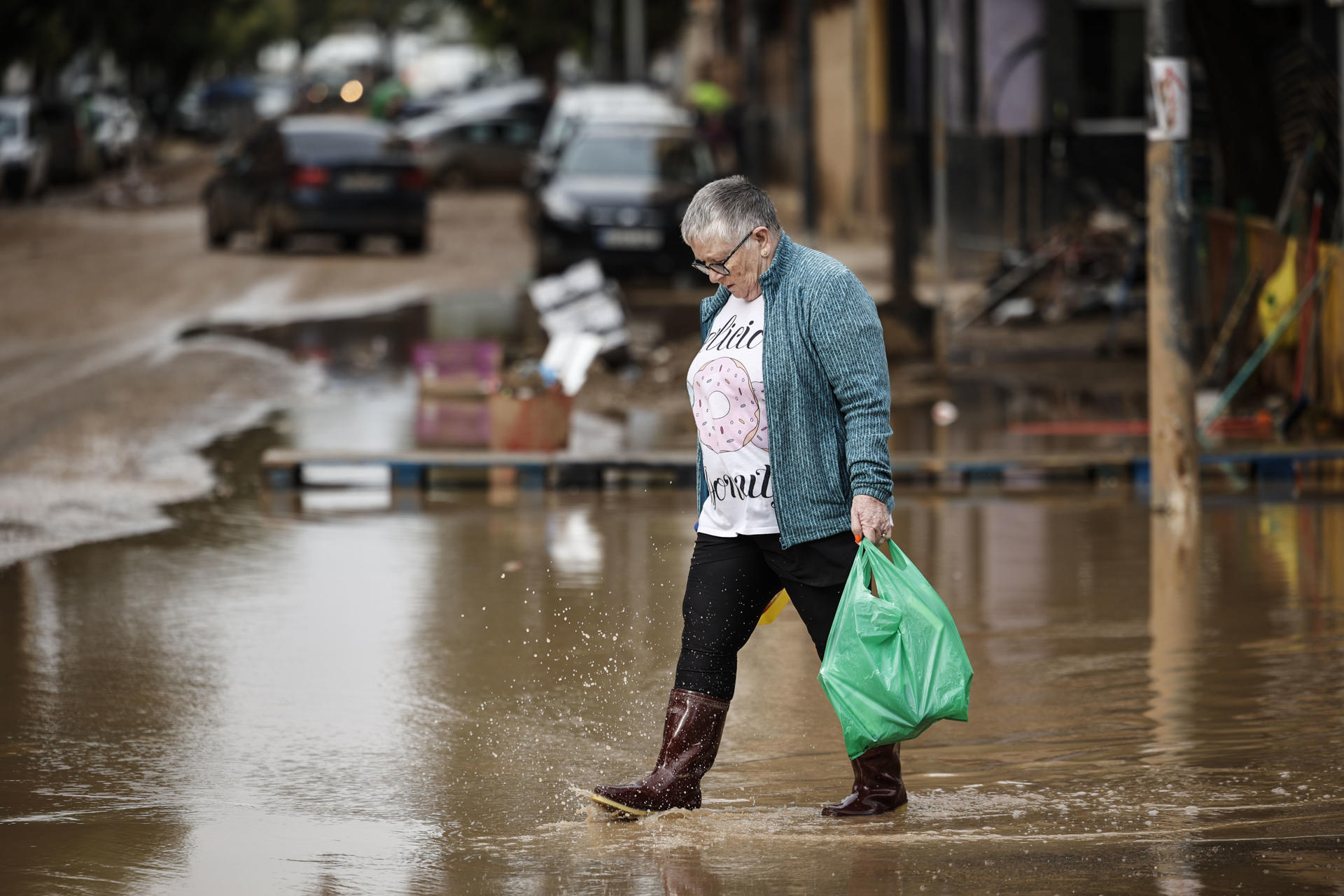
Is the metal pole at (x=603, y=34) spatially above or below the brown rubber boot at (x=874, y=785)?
above

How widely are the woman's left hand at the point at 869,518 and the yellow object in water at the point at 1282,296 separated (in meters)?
7.38

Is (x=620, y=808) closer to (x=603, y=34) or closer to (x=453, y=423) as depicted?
(x=453, y=423)

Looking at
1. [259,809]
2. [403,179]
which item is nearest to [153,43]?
[403,179]

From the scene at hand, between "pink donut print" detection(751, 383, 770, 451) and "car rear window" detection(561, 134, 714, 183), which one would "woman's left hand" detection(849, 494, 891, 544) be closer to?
"pink donut print" detection(751, 383, 770, 451)

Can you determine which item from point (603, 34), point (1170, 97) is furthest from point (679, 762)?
point (603, 34)

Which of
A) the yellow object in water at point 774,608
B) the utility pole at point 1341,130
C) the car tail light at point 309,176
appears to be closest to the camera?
the yellow object in water at point 774,608

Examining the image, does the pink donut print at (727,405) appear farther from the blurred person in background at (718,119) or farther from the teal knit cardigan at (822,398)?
the blurred person in background at (718,119)

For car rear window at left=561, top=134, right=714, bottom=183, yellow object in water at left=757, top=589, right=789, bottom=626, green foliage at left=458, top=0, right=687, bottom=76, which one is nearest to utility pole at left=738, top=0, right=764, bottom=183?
green foliage at left=458, top=0, right=687, bottom=76

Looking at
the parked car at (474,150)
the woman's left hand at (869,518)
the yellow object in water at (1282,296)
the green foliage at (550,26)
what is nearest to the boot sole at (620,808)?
the woman's left hand at (869,518)

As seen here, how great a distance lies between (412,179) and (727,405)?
2091cm

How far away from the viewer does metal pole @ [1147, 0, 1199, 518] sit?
9422mm

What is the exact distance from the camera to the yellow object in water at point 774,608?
541cm

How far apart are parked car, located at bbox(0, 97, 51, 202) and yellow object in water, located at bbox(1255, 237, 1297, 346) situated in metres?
26.5

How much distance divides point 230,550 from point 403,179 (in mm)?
16894
